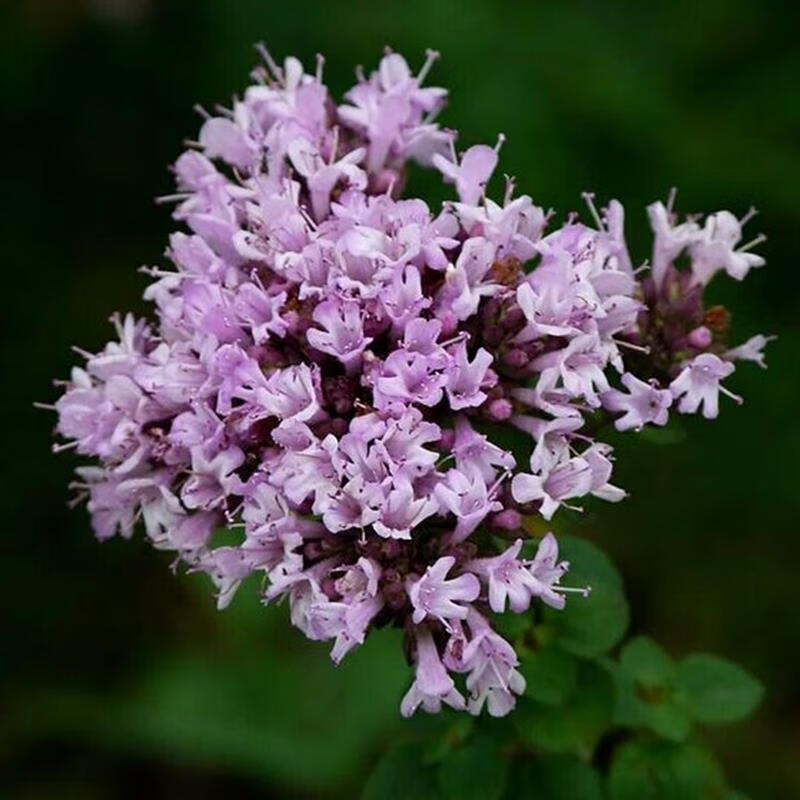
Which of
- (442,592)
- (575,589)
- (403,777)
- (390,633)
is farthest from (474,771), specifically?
(390,633)

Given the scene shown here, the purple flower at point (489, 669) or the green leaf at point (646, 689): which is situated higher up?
the green leaf at point (646, 689)

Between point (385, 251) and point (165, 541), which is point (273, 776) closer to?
point (165, 541)

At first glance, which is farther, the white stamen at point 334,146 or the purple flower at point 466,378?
the white stamen at point 334,146

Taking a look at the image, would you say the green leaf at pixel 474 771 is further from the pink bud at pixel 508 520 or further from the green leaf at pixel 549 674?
the pink bud at pixel 508 520

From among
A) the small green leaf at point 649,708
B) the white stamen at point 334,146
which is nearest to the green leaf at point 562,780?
the small green leaf at point 649,708

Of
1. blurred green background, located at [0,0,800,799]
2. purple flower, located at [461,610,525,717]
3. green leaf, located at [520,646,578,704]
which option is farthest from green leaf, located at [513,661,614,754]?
blurred green background, located at [0,0,800,799]

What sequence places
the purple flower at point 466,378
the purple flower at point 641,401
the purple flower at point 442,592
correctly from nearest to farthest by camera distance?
the purple flower at point 442,592 < the purple flower at point 466,378 < the purple flower at point 641,401

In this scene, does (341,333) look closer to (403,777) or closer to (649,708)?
(403,777)
